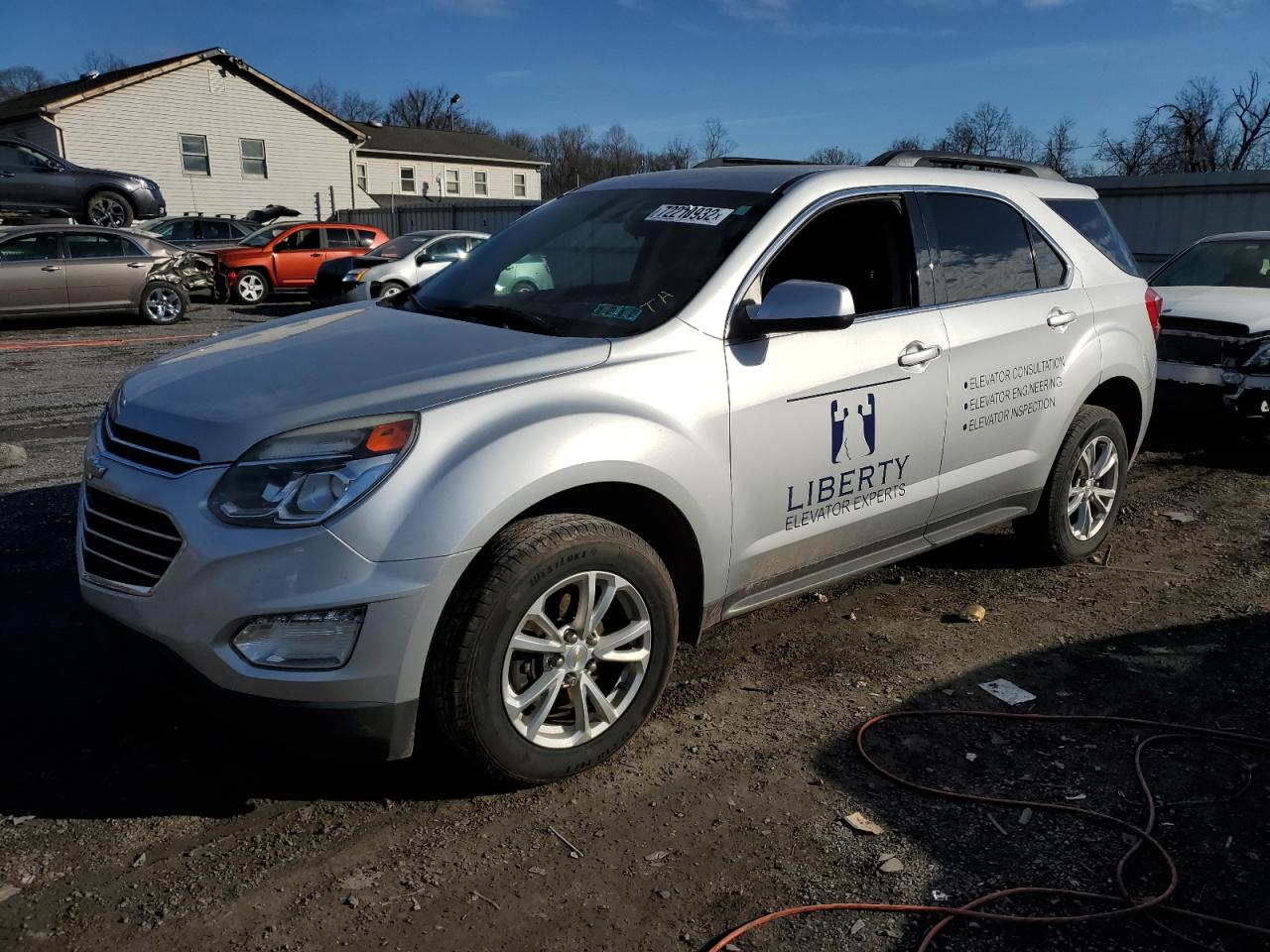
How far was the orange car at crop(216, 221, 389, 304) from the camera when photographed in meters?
20.1

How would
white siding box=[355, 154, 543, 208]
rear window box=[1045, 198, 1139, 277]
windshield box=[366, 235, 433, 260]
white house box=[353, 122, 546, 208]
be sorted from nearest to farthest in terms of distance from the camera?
rear window box=[1045, 198, 1139, 277] → windshield box=[366, 235, 433, 260] → white house box=[353, 122, 546, 208] → white siding box=[355, 154, 543, 208]

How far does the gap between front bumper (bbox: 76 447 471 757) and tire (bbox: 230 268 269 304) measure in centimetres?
1878

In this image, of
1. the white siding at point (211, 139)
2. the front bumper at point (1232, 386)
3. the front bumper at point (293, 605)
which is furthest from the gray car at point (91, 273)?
the white siding at point (211, 139)

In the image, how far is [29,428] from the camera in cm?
796

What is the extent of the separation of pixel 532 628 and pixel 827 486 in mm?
1287

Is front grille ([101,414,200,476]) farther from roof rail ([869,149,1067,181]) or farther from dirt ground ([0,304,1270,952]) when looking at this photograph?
roof rail ([869,149,1067,181])

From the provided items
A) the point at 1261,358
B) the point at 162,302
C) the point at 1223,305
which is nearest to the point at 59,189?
the point at 162,302

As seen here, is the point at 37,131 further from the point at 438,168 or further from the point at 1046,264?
the point at 1046,264

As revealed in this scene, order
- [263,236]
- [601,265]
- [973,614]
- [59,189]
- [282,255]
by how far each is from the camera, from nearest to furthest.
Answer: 1. [601,265]
2. [973,614]
3. [59,189]
4. [282,255]
5. [263,236]

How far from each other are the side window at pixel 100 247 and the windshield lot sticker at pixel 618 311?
46.7 feet

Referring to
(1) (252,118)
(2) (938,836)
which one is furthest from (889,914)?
(1) (252,118)

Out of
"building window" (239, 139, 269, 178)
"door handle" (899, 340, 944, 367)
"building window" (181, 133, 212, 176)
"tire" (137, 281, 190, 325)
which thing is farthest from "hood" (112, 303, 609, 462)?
"building window" (239, 139, 269, 178)

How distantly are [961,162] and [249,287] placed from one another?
58.8 ft

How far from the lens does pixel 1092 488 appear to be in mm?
5156
